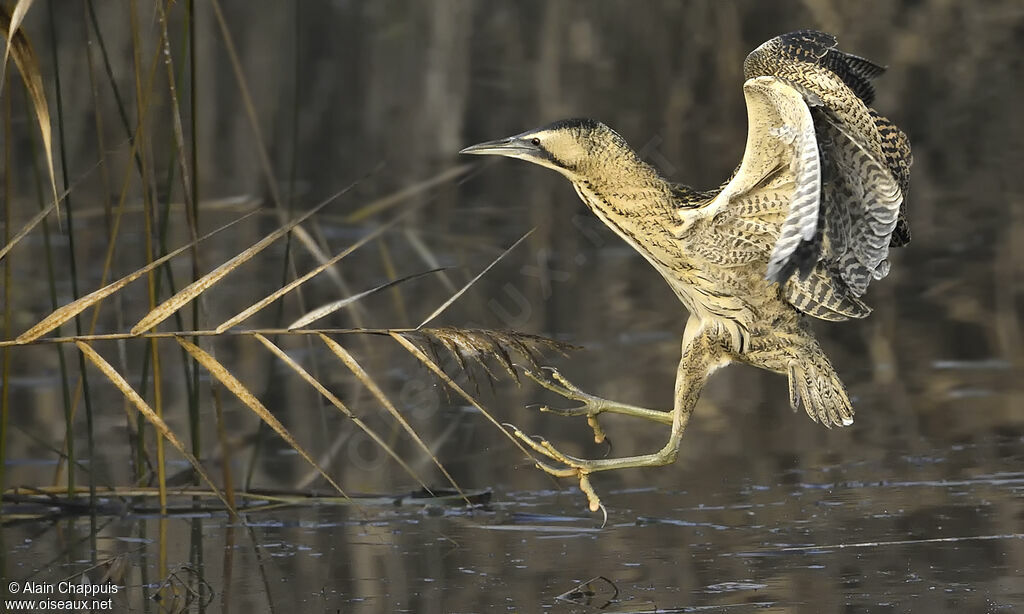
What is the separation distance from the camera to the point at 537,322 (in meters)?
8.27

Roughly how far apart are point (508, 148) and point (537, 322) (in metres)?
3.02

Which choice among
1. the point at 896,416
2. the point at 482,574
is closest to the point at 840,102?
the point at 482,574

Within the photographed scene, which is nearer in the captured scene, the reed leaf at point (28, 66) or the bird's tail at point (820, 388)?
the reed leaf at point (28, 66)

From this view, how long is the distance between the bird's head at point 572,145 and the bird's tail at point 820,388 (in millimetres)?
840

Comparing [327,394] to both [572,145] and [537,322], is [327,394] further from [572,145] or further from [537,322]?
[537,322]

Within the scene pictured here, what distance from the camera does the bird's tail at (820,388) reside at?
527cm

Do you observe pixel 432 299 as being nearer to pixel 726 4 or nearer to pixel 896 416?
pixel 896 416

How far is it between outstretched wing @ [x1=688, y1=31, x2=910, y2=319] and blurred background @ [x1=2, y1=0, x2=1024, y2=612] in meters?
0.74

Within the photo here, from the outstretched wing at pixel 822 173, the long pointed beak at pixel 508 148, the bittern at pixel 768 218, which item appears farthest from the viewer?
the long pointed beak at pixel 508 148

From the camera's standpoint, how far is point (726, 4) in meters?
13.9

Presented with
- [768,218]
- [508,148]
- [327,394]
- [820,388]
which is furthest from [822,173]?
[327,394]

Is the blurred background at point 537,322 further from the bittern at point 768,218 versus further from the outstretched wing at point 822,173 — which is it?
the outstretched wing at point 822,173

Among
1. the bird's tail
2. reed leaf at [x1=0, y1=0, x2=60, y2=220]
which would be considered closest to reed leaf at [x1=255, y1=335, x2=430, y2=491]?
reed leaf at [x1=0, y1=0, x2=60, y2=220]

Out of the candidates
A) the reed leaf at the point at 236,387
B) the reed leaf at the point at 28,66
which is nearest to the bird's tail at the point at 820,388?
the reed leaf at the point at 236,387
